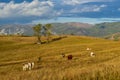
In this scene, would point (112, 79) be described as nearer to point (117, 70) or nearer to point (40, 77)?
point (117, 70)

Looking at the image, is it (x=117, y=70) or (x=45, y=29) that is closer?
(x=117, y=70)

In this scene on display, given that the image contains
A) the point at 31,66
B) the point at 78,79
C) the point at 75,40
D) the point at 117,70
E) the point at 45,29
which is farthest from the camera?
the point at 45,29

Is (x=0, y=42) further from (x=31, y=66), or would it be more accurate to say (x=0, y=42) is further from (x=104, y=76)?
(x=104, y=76)

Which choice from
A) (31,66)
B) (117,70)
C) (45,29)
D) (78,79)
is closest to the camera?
(78,79)

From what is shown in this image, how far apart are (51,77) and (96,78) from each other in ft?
7.22

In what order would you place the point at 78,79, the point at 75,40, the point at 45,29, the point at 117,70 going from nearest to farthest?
1. the point at 78,79
2. the point at 117,70
3. the point at 75,40
4. the point at 45,29

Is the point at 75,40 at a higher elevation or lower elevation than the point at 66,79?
lower

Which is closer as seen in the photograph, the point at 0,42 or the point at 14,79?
the point at 14,79

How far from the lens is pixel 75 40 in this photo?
510 feet

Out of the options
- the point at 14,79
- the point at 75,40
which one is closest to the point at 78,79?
the point at 14,79

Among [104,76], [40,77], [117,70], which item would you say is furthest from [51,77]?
[117,70]

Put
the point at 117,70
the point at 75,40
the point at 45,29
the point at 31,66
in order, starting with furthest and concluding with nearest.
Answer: the point at 45,29, the point at 75,40, the point at 31,66, the point at 117,70

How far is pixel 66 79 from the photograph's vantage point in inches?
542

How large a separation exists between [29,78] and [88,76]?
114 inches
